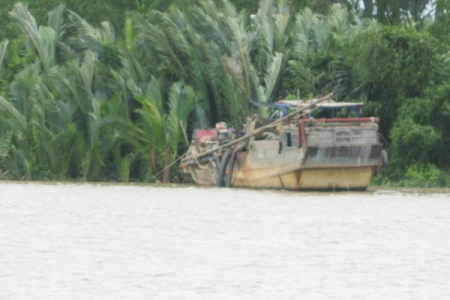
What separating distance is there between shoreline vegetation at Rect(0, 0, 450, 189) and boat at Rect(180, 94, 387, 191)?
2454 mm

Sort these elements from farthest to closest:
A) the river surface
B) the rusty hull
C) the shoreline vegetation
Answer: the shoreline vegetation < the rusty hull < the river surface

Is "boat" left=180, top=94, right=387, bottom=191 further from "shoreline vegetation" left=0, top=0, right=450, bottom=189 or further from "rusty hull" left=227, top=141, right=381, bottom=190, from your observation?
"shoreline vegetation" left=0, top=0, right=450, bottom=189

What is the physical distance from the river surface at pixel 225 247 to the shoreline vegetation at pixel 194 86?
345 inches

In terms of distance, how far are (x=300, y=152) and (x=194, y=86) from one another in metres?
10.5

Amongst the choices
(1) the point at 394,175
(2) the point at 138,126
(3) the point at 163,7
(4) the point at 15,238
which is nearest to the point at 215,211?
(4) the point at 15,238

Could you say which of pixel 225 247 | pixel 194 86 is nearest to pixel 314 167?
pixel 194 86

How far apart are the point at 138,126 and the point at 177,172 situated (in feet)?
7.53

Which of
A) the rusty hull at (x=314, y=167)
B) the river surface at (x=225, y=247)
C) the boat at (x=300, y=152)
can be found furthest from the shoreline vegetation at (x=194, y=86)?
the river surface at (x=225, y=247)

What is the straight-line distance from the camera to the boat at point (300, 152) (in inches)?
1464

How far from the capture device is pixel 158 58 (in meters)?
47.6

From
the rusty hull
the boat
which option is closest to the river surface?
the rusty hull

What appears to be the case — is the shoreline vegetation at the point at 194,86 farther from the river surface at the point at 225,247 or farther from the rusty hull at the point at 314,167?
the river surface at the point at 225,247

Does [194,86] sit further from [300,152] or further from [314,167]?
[314,167]

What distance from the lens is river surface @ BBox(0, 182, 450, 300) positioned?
54.7ft
